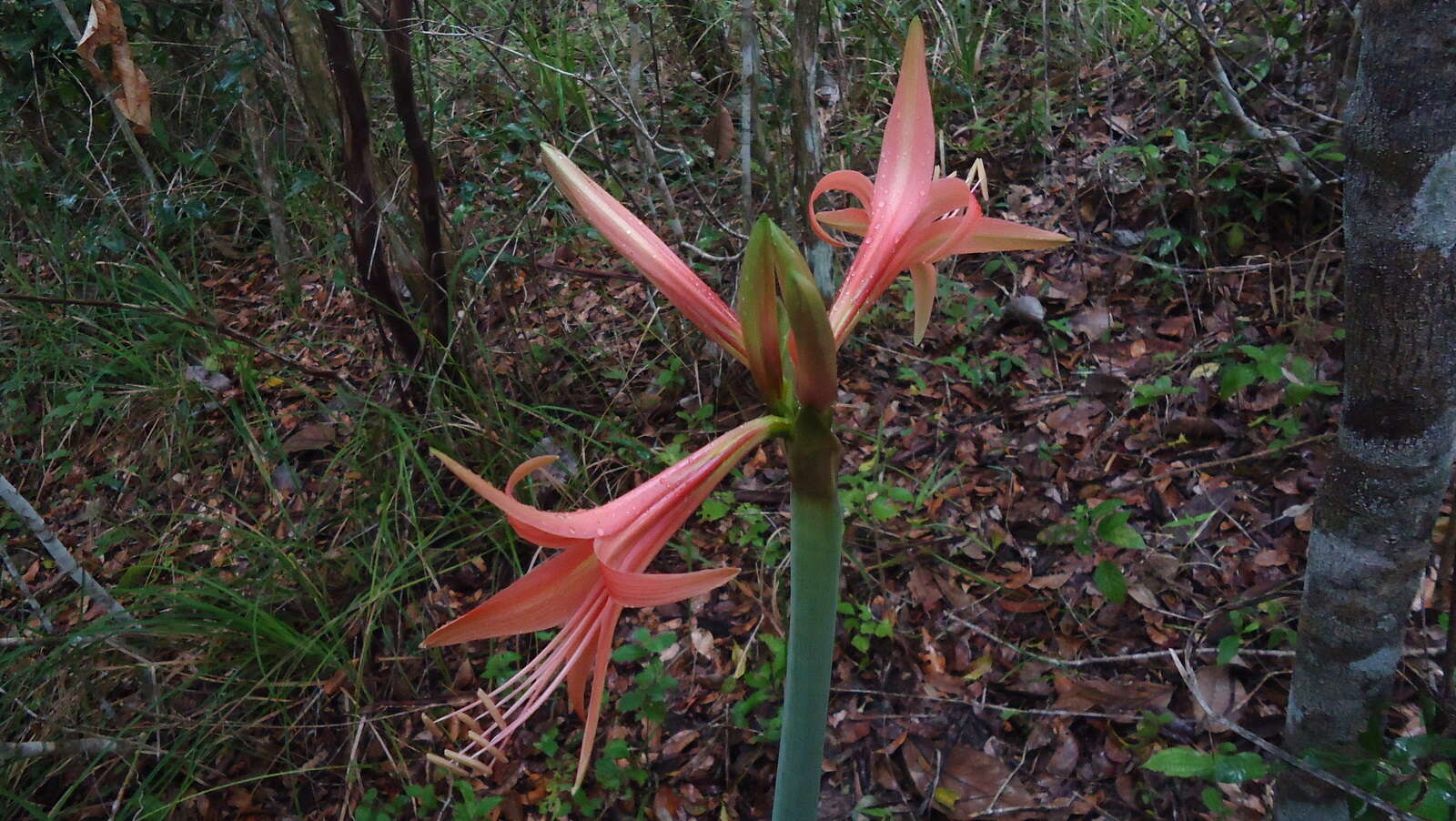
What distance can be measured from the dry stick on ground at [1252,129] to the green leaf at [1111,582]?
5.13ft

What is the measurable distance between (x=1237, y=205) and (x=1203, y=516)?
1.29 metres

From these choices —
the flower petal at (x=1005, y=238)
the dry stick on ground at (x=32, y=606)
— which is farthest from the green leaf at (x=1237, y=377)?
the dry stick on ground at (x=32, y=606)

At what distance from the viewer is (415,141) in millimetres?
2547

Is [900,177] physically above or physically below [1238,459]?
above

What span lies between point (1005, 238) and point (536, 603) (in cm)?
70

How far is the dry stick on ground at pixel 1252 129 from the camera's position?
108 inches

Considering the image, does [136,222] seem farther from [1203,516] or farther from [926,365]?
[1203,516]

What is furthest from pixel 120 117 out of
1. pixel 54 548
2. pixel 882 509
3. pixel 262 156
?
pixel 882 509

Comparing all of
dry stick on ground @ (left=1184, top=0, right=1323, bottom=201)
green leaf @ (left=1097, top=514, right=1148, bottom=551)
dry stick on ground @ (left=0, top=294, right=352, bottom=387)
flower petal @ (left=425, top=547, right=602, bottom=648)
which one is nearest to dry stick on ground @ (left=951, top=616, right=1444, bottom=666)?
green leaf @ (left=1097, top=514, right=1148, bottom=551)

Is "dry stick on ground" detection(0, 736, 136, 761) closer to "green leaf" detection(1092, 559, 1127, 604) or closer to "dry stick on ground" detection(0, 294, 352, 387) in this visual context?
"dry stick on ground" detection(0, 294, 352, 387)

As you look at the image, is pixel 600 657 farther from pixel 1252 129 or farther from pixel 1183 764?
pixel 1252 129

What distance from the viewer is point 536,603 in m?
0.94

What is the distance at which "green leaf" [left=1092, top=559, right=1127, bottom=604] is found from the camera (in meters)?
1.95

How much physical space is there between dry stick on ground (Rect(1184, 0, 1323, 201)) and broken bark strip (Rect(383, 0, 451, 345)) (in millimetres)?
2295
